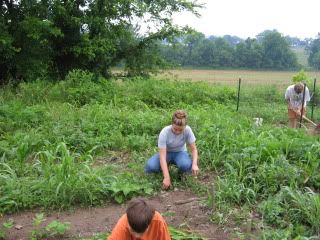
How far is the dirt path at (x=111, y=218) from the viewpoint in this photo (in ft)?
13.2

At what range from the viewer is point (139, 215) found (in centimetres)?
254

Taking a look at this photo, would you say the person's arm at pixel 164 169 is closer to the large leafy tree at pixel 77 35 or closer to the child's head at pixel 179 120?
the child's head at pixel 179 120

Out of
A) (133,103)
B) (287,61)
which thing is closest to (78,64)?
(133,103)

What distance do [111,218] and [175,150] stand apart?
1.38 meters

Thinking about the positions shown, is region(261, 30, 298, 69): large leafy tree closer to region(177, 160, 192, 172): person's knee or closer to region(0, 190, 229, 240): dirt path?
region(177, 160, 192, 172): person's knee

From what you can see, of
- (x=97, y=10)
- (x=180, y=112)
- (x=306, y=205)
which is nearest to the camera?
(x=306, y=205)

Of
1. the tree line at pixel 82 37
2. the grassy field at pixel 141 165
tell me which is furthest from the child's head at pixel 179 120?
the tree line at pixel 82 37

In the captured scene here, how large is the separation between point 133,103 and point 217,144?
4321mm

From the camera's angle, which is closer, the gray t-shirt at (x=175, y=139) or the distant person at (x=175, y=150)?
the distant person at (x=175, y=150)

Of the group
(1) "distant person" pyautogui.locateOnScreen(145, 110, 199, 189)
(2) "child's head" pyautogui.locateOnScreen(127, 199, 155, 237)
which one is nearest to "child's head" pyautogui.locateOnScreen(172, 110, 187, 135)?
(1) "distant person" pyautogui.locateOnScreen(145, 110, 199, 189)

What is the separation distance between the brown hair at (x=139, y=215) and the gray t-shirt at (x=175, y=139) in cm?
255

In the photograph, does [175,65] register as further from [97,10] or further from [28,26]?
[28,26]

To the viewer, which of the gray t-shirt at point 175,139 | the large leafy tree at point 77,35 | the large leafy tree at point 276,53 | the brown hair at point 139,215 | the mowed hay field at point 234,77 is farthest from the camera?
the large leafy tree at point 276,53

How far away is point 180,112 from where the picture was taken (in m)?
4.92
